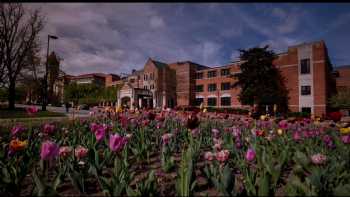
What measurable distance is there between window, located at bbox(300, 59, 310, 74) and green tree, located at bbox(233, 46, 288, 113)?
3837mm

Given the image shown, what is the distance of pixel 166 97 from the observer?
54250mm

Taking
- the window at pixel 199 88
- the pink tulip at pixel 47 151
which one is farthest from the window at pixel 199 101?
the pink tulip at pixel 47 151

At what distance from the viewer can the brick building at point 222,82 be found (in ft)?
101

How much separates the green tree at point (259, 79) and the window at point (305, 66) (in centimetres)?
384

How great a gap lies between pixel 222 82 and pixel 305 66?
16794 mm

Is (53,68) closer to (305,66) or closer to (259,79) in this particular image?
(259,79)

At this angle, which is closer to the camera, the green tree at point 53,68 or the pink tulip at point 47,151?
the pink tulip at point 47,151

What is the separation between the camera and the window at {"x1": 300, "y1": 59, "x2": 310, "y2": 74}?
31.9m

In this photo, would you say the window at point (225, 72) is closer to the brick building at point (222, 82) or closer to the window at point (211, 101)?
the brick building at point (222, 82)

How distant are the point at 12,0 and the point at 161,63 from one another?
38.0m

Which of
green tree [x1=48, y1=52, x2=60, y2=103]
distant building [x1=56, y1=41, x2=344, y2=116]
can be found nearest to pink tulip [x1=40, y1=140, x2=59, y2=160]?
distant building [x1=56, y1=41, x2=344, y2=116]

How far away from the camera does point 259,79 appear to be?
32.1 meters

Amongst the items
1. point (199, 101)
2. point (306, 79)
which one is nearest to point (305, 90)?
point (306, 79)

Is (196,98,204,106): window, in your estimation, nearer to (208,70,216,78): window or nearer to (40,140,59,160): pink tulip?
(208,70,216,78): window
